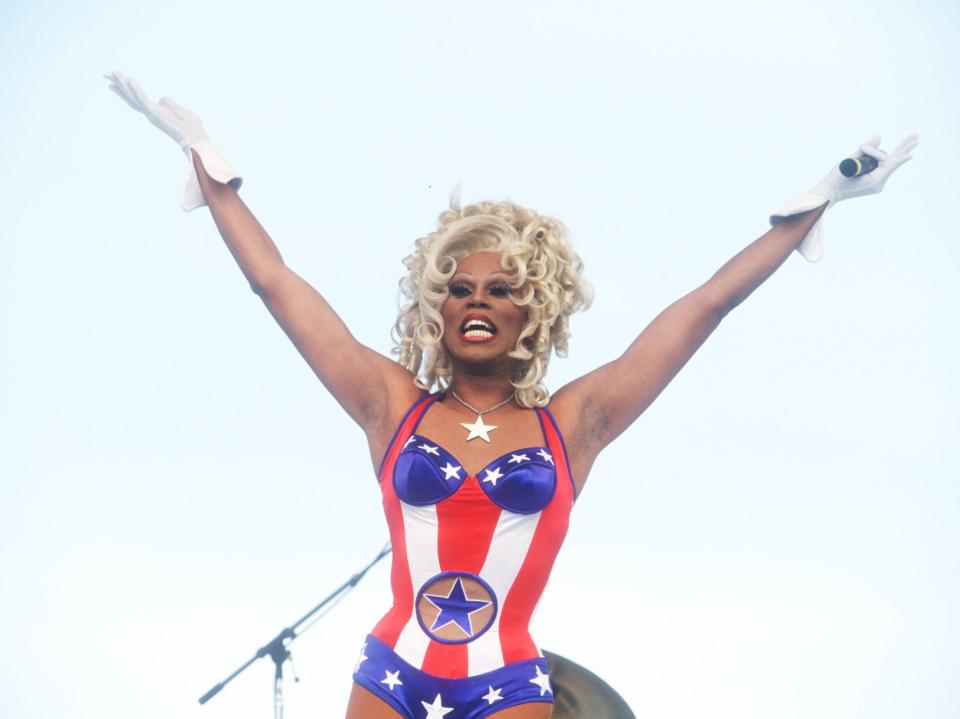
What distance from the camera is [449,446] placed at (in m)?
3.56

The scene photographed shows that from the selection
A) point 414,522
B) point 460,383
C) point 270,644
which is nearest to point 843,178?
point 460,383

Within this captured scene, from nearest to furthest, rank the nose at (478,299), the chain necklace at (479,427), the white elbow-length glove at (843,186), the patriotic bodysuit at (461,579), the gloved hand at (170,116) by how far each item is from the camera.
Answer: the patriotic bodysuit at (461,579) < the chain necklace at (479,427) < the nose at (478,299) < the white elbow-length glove at (843,186) < the gloved hand at (170,116)

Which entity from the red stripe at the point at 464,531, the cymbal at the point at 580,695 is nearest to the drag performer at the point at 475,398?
the red stripe at the point at 464,531

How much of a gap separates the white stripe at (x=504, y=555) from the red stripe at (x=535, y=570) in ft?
0.05

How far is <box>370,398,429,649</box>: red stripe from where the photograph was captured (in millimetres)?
A: 3496

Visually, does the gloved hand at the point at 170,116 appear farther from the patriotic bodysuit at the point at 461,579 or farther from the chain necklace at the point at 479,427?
the patriotic bodysuit at the point at 461,579

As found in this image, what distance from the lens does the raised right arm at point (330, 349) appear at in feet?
12.1

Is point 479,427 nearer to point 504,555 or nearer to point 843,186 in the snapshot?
point 504,555

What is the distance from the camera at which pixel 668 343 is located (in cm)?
373

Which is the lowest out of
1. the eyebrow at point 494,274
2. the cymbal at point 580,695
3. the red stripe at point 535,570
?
A: the cymbal at point 580,695

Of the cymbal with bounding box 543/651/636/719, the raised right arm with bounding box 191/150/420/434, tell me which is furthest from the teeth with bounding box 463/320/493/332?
the cymbal with bounding box 543/651/636/719

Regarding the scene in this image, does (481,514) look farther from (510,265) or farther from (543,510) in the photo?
(510,265)

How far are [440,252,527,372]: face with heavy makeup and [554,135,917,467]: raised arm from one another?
0.83ft

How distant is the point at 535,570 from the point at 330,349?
885 mm
